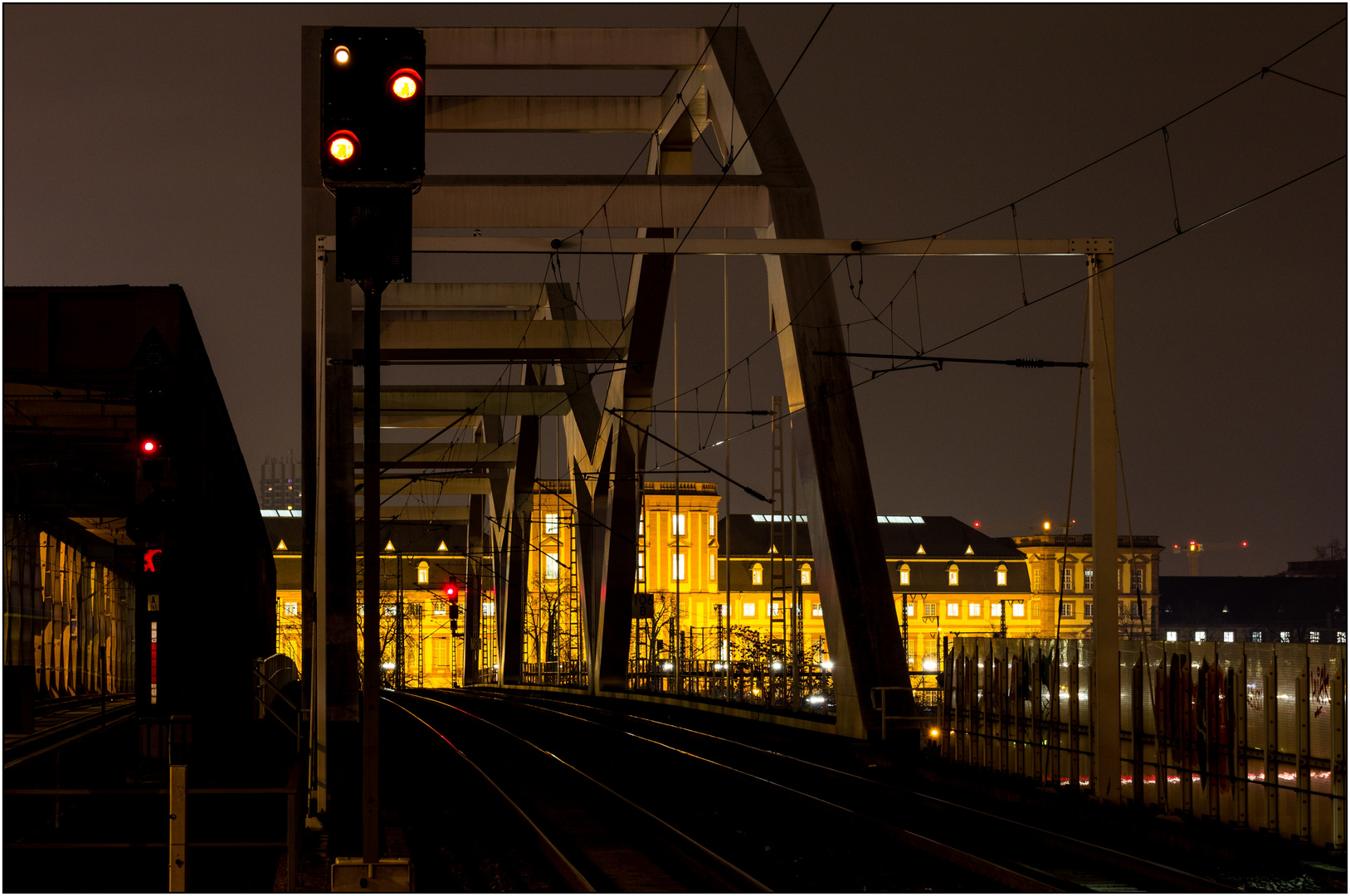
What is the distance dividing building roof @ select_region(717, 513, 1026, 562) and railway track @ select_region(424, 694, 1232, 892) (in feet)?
326

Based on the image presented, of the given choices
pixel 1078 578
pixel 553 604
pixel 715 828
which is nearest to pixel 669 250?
pixel 715 828

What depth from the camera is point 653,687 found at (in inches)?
1897

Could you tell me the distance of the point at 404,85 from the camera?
28.4ft

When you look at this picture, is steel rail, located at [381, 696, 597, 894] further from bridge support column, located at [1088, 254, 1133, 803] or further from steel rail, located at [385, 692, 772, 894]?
bridge support column, located at [1088, 254, 1133, 803]

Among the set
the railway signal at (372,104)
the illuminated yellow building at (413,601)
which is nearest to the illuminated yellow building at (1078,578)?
the illuminated yellow building at (413,601)

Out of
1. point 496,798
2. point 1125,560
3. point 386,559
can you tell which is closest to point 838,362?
point 496,798

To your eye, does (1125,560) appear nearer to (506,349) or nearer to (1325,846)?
(506,349)

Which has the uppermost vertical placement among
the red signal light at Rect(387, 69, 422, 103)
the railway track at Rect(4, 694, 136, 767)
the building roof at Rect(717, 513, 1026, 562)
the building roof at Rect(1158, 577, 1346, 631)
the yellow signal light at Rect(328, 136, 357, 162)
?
the red signal light at Rect(387, 69, 422, 103)

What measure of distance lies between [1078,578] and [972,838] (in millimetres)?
101170

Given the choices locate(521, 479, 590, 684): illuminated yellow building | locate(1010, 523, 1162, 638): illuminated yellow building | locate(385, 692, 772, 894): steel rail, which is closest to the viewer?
locate(385, 692, 772, 894): steel rail

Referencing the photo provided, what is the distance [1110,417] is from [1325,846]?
6.51 metres

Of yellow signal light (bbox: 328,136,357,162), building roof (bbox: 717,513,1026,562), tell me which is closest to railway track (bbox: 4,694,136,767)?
yellow signal light (bbox: 328,136,357,162)

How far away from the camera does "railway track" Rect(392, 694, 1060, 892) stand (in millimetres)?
12930

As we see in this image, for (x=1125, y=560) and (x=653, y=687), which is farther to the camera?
(x=1125, y=560)
